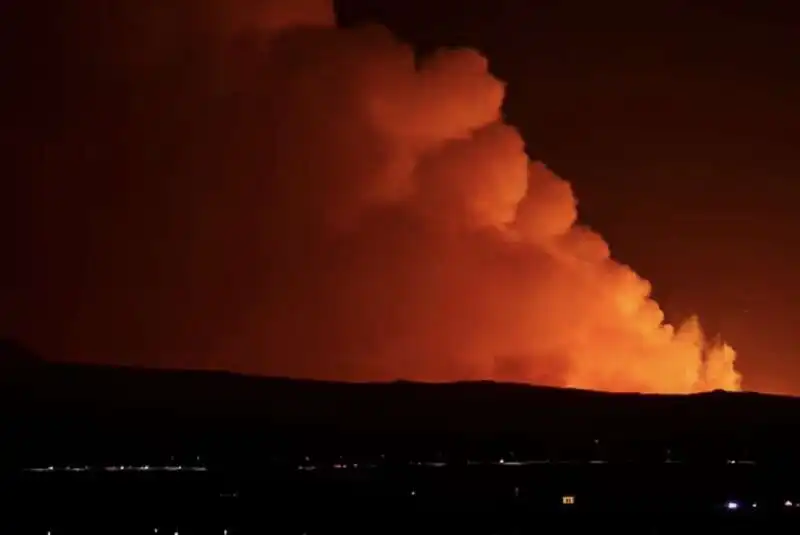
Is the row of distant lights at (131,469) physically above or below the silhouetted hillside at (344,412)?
below

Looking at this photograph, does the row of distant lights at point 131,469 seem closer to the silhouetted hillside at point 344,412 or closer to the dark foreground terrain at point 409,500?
the dark foreground terrain at point 409,500

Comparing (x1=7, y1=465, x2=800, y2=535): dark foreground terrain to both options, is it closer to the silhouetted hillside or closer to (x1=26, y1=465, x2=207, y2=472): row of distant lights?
(x1=26, y1=465, x2=207, y2=472): row of distant lights

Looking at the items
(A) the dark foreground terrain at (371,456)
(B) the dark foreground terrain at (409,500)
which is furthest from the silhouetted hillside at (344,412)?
(B) the dark foreground terrain at (409,500)

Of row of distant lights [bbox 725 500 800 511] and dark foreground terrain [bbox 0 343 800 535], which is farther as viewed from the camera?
row of distant lights [bbox 725 500 800 511]

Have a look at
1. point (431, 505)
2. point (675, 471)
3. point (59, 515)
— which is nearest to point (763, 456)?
point (675, 471)

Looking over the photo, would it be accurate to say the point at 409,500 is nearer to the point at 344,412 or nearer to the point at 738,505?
the point at 738,505

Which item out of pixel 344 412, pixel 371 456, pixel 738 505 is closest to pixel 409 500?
pixel 371 456

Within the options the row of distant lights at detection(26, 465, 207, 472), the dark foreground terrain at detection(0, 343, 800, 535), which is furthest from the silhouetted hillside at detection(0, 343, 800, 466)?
the row of distant lights at detection(26, 465, 207, 472)

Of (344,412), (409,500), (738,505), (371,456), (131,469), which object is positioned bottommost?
(409,500)
